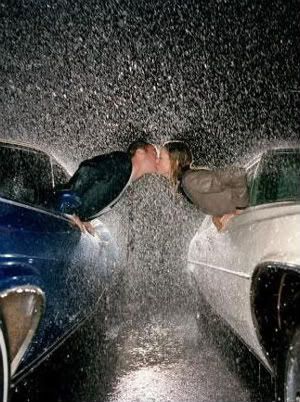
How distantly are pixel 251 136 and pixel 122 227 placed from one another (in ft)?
41.1

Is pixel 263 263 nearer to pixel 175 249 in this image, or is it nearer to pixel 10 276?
pixel 10 276

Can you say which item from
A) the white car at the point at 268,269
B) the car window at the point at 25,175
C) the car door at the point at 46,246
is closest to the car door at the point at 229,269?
the white car at the point at 268,269

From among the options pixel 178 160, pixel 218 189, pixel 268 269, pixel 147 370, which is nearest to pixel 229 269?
pixel 218 189

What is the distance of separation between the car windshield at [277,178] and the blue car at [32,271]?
1.39 metres

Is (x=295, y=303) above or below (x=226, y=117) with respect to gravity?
below

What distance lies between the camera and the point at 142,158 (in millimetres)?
3918

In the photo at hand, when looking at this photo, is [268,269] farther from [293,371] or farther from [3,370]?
[3,370]

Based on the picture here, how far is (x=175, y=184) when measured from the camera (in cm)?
384

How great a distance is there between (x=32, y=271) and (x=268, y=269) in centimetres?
125

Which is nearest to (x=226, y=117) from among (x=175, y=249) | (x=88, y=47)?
(x=88, y=47)

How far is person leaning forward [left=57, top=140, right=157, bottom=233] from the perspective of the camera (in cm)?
359

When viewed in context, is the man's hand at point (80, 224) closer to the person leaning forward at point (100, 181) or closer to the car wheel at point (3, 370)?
the person leaning forward at point (100, 181)

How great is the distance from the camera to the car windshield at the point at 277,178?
11.8ft

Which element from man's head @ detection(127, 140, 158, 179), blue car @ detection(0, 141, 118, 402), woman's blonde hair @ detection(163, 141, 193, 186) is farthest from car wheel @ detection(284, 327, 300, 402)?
man's head @ detection(127, 140, 158, 179)
